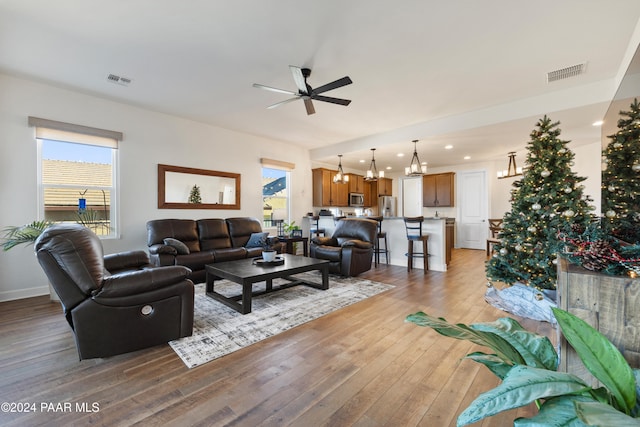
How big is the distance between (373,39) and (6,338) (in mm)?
4255

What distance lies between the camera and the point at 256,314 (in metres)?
2.81

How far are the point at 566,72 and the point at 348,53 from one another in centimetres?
268

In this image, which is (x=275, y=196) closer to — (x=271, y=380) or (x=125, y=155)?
(x=125, y=155)

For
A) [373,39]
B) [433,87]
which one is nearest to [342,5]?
[373,39]

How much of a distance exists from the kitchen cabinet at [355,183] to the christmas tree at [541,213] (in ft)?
16.8

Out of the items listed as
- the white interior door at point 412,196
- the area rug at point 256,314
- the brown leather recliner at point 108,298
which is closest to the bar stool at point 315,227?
the area rug at point 256,314

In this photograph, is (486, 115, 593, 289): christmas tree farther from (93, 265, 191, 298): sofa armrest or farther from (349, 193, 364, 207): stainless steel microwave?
(349, 193, 364, 207): stainless steel microwave

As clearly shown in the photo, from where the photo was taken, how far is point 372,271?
4895 mm

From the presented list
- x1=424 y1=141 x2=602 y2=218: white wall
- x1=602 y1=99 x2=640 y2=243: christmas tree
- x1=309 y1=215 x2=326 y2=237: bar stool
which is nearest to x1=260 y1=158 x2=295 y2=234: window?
x1=309 y1=215 x2=326 y2=237: bar stool

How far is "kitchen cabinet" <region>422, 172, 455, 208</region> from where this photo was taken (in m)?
8.02

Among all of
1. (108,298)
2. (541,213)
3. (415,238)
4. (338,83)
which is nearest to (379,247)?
(415,238)

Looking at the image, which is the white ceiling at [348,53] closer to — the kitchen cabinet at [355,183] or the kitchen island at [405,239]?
the kitchen island at [405,239]

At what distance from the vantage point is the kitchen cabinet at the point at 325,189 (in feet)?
23.4

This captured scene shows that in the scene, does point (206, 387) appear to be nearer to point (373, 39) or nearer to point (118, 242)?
point (373, 39)
